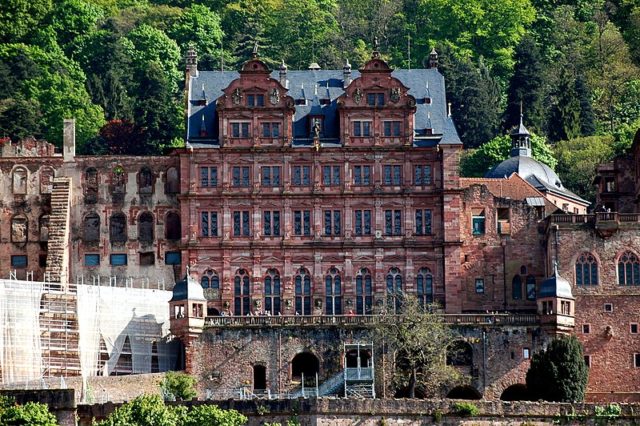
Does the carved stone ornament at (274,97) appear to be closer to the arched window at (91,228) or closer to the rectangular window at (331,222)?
the rectangular window at (331,222)

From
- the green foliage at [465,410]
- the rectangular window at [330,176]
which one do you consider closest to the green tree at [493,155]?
the rectangular window at [330,176]

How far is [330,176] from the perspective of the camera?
138 metres

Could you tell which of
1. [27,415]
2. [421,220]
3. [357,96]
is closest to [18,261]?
[357,96]

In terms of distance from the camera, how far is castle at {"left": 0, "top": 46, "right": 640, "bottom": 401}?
137m

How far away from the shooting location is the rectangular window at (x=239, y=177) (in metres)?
137

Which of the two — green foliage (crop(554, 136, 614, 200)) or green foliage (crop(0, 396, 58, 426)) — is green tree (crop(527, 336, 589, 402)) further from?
green foliage (crop(554, 136, 614, 200))

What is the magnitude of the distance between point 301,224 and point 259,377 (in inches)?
405

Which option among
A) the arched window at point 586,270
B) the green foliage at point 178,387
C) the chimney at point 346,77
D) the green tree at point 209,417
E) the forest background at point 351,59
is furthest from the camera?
the forest background at point 351,59

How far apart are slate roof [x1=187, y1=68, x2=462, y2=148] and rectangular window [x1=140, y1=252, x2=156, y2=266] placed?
6402 millimetres

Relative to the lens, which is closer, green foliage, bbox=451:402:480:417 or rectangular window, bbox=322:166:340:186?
green foliage, bbox=451:402:480:417

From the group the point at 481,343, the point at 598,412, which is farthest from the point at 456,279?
the point at 598,412

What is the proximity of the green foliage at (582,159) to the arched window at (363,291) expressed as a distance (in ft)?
94.2

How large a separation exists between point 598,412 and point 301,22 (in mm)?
72014

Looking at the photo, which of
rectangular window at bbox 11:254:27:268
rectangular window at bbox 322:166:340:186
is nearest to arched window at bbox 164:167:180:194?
rectangular window at bbox 322:166:340:186
